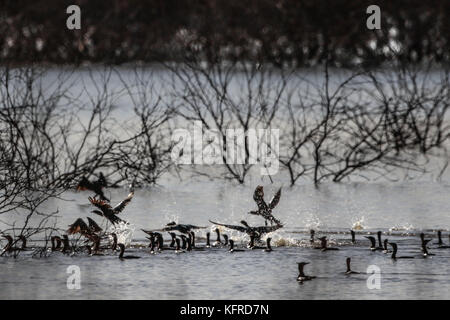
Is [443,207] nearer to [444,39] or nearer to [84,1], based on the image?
[444,39]

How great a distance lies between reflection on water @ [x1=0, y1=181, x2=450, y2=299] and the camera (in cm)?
710

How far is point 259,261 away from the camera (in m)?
8.16

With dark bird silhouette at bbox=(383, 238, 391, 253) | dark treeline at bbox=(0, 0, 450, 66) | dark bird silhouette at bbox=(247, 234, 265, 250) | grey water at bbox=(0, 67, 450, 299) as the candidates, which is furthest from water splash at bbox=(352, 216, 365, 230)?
dark treeline at bbox=(0, 0, 450, 66)

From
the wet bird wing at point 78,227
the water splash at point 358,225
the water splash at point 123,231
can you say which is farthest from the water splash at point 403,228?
the wet bird wing at point 78,227

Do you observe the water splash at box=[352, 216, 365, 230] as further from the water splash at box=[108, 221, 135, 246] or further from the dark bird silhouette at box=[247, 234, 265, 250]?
the water splash at box=[108, 221, 135, 246]

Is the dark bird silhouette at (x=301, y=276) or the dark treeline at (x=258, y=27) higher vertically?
the dark treeline at (x=258, y=27)

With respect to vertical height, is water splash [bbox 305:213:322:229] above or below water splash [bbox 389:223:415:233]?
above

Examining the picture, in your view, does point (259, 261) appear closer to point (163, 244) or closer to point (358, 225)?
point (163, 244)

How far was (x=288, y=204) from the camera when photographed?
36.9 feet

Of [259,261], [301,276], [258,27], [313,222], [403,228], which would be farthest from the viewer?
[258,27]

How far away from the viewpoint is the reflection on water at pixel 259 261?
23.3 feet

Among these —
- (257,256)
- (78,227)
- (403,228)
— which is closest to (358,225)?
(403,228)

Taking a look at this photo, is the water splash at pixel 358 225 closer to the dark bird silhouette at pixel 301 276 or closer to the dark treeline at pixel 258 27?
the dark bird silhouette at pixel 301 276
